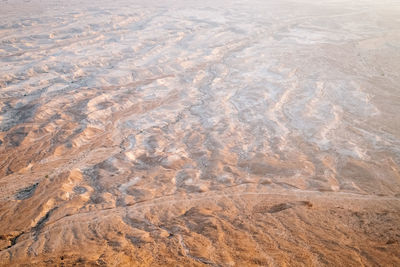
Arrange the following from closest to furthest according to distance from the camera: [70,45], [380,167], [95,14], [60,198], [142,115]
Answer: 1. [60,198]
2. [380,167]
3. [142,115]
4. [70,45]
5. [95,14]

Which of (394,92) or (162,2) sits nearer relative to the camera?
(394,92)

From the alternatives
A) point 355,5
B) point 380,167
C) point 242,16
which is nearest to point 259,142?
point 380,167

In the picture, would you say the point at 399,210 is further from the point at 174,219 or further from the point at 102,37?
the point at 102,37

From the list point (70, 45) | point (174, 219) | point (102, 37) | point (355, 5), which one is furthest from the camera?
point (355, 5)

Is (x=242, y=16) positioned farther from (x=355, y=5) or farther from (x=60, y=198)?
(x=60, y=198)

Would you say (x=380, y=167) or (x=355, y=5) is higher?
(x=355, y=5)

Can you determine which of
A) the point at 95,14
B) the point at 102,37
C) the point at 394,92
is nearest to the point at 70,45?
the point at 102,37
